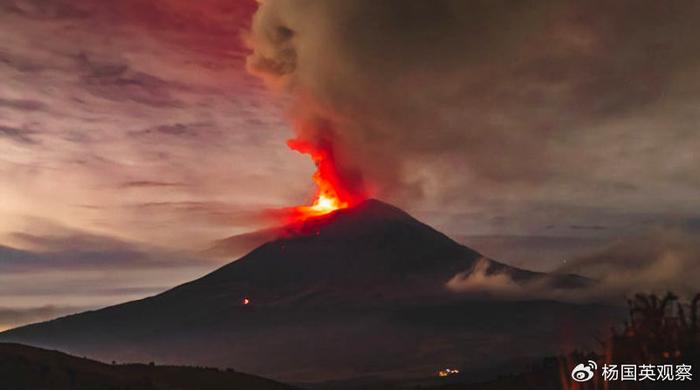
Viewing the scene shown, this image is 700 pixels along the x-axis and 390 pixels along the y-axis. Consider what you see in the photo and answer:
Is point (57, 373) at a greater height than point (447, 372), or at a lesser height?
lesser

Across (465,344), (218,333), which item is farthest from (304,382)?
(218,333)

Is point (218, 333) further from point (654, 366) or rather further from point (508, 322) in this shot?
point (654, 366)

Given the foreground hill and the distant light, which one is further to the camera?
the distant light

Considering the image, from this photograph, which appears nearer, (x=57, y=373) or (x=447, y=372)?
(x=57, y=373)

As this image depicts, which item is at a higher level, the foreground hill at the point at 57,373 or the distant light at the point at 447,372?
the distant light at the point at 447,372

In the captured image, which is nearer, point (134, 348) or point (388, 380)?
point (388, 380)

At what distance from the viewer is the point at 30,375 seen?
123 ft

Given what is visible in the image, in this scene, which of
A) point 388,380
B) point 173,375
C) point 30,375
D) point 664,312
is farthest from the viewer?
point 388,380

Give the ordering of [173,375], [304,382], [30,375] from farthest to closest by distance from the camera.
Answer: [304,382] < [173,375] < [30,375]

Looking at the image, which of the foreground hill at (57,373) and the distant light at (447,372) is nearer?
the foreground hill at (57,373)

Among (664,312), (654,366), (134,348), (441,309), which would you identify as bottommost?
(654,366)

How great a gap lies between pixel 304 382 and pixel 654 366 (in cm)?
10799

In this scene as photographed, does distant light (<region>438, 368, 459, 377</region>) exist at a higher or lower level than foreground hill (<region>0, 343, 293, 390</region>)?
higher

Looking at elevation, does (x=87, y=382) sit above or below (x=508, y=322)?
below
